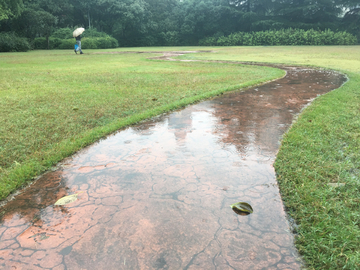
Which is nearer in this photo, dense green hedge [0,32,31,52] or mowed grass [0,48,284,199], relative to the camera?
mowed grass [0,48,284,199]

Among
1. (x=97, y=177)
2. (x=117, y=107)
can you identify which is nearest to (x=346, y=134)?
(x=97, y=177)

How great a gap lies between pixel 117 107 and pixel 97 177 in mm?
3165

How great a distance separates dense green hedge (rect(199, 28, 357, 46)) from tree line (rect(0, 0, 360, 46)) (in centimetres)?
342

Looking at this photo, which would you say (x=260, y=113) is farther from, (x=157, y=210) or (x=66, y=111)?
(x=66, y=111)

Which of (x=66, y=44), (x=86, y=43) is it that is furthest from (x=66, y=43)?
(x=86, y=43)

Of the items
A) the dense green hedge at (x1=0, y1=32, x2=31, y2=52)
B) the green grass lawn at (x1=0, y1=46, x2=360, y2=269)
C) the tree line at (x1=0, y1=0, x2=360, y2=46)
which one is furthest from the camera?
the tree line at (x1=0, y1=0, x2=360, y2=46)

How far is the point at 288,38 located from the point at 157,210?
43.0 metres

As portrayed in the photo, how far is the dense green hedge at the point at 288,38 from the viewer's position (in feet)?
123

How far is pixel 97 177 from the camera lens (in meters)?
2.97

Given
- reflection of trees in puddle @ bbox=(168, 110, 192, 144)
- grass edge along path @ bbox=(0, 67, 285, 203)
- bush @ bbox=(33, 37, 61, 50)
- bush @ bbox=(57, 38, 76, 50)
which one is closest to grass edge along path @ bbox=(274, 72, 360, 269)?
reflection of trees in puddle @ bbox=(168, 110, 192, 144)

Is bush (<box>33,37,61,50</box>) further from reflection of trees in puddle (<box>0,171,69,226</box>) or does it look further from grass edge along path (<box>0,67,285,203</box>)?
reflection of trees in puddle (<box>0,171,69,226</box>)

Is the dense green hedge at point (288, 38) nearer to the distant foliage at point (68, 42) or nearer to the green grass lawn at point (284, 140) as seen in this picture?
→ the distant foliage at point (68, 42)

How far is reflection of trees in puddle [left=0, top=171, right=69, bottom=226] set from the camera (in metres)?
2.29

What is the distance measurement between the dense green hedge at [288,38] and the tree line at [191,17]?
3416 millimetres
